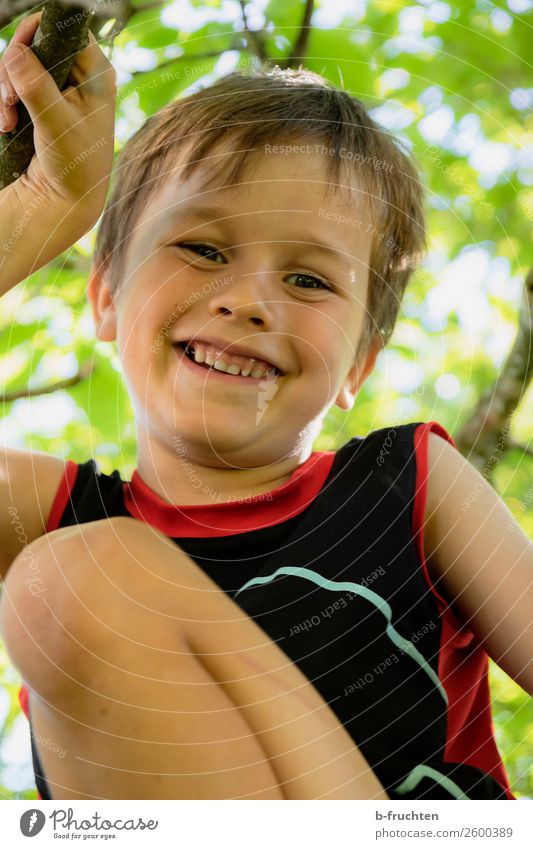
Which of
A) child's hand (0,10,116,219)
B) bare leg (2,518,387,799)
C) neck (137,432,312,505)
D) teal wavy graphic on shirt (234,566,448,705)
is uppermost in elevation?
child's hand (0,10,116,219)

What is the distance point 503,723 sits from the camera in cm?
101

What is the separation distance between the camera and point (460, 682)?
2.06ft

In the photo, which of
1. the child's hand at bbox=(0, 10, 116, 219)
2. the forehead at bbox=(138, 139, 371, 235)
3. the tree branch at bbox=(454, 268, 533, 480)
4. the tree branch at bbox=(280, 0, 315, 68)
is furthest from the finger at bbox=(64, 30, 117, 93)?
the tree branch at bbox=(454, 268, 533, 480)

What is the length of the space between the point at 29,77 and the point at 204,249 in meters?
0.19

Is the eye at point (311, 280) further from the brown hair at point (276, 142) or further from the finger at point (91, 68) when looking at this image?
the finger at point (91, 68)

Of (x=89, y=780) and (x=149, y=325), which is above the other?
(x=149, y=325)

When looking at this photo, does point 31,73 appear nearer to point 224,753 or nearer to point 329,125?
point 329,125

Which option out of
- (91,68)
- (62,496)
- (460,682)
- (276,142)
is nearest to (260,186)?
(276,142)

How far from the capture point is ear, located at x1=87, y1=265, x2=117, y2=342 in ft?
Result: 2.32

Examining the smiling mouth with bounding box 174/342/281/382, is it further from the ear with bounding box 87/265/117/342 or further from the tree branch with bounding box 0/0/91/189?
the tree branch with bounding box 0/0/91/189

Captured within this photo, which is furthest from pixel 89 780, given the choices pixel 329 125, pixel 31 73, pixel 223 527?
pixel 329 125

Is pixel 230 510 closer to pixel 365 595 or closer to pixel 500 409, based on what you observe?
pixel 365 595

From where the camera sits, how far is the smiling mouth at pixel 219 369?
0.65 m

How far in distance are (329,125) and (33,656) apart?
454 millimetres
